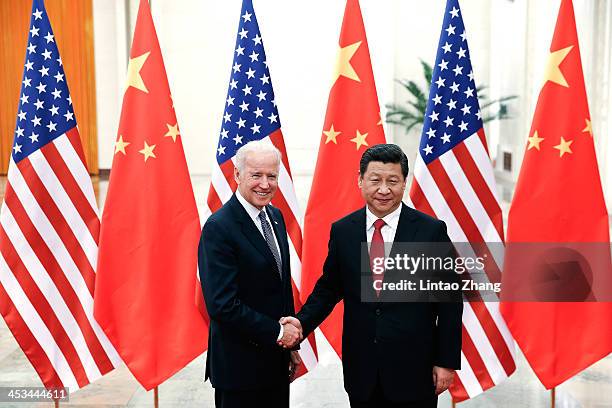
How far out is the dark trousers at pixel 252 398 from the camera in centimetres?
279

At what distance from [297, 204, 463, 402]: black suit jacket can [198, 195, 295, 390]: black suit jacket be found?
11.2 inches

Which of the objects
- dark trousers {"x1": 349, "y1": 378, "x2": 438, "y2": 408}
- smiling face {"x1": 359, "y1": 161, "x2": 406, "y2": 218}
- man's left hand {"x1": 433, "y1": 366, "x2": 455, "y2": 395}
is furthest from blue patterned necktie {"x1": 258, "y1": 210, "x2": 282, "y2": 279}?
man's left hand {"x1": 433, "y1": 366, "x2": 455, "y2": 395}

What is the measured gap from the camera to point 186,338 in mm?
3844

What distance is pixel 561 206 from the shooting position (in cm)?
375

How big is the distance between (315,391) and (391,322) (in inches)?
89.7

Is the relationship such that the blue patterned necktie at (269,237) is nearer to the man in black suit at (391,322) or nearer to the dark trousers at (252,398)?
the man in black suit at (391,322)

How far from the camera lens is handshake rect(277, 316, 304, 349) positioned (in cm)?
271

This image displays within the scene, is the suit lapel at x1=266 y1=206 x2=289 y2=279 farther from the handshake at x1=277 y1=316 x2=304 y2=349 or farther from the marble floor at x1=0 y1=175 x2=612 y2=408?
the marble floor at x1=0 y1=175 x2=612 y2=408

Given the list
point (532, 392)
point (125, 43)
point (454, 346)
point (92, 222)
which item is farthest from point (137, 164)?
point (125, 43)

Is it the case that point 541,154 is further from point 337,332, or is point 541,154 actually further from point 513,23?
point 513,23

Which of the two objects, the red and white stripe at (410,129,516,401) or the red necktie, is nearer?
the red necktie

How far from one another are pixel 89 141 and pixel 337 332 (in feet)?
47.1

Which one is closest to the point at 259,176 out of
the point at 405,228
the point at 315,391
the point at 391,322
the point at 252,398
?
the point at 405,228

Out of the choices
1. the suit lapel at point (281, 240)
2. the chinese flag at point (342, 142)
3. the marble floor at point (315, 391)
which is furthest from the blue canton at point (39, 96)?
the marble floor at point (315, 391)
